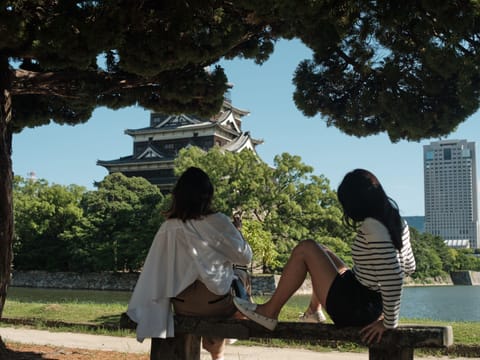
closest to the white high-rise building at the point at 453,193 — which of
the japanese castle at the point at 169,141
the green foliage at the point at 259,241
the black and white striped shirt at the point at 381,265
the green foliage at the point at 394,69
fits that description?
the japanese castle at the point at 169,141

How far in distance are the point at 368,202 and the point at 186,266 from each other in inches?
37.4

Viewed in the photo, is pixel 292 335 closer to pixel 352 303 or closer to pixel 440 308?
pixel 352 303

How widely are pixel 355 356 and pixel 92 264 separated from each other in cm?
2506

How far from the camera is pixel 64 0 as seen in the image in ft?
12.8

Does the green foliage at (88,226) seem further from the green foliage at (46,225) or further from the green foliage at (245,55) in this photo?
the green foliage at (245,55)

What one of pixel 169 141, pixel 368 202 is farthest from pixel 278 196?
pixel 368 202

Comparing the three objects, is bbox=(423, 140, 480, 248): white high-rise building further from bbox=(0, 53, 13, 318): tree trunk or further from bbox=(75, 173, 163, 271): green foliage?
bbox=(0, 53, 13, 318): tree trunk

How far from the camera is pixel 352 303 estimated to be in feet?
8.73

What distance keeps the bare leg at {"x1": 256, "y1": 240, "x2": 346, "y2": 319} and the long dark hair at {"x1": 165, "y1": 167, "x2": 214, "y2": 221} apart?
49 cm

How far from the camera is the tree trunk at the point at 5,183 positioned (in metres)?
4.16

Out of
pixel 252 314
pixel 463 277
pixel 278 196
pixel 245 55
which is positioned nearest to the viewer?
pixel 252 314

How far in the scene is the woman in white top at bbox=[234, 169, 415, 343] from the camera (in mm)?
2543

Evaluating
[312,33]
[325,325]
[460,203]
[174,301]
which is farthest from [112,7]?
[460,203]

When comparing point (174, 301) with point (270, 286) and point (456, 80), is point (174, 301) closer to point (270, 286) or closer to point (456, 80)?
point (456, 80)
